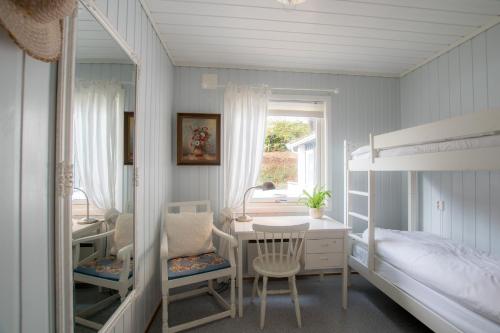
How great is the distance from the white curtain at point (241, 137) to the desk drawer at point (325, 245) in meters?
0.88

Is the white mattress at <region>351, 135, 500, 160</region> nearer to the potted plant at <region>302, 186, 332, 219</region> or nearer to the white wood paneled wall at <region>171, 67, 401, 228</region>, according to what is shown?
the potted plant at <region>302, 186, 332, 219</region>

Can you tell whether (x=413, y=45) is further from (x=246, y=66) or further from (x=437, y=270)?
(x=437, y=270)

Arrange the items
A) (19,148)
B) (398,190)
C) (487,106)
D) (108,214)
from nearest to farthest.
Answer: (19,148) < (108,214) < (487,106) < (398,190)

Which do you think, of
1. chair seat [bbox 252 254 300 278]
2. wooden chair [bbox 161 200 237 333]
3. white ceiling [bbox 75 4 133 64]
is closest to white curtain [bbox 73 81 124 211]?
white ceiling [bbox 75 4 133 64]

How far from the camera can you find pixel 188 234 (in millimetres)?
2102

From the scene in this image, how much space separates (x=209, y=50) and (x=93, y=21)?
141 cm

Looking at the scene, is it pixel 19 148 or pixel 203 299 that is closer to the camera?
pixel 19 148

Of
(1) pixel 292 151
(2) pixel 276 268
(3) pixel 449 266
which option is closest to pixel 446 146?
(3) pixel 449 266

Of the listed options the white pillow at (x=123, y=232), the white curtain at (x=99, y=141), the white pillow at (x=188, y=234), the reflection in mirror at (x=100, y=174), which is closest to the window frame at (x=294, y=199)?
the white pillow at (x=188, y=234)

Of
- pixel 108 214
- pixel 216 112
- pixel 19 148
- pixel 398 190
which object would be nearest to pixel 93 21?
pixel 19 148

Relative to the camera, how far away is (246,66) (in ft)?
8.70

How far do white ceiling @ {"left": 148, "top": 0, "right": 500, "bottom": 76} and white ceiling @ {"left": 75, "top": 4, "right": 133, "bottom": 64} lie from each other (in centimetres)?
77

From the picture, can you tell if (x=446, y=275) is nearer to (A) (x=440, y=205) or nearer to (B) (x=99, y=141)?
(A) (x=440, y=205)

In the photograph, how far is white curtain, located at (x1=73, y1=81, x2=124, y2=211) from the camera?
3.18 feet
